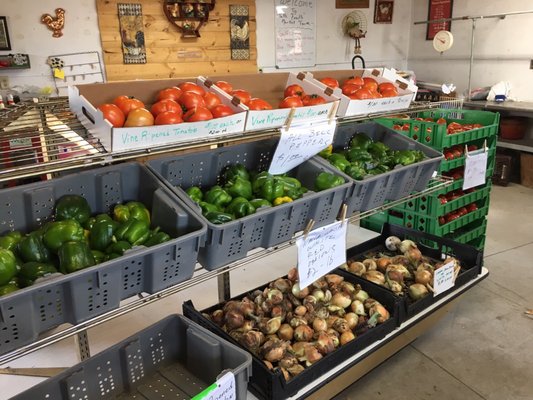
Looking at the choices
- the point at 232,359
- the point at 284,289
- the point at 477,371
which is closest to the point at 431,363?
the point at 477,371

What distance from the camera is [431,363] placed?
2.19 metres

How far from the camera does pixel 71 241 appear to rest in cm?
115

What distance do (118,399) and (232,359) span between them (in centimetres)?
38

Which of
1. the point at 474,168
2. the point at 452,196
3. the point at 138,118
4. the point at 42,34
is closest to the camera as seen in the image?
the point at 138,118

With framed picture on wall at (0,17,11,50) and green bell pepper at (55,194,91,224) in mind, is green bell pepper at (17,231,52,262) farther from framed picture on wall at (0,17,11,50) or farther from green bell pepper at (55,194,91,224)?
framed picture on wall at (0,17,11,50)

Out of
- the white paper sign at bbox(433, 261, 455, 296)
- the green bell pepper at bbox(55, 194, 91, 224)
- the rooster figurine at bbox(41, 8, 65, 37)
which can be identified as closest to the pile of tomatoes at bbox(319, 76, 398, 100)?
the white paper sign at bbox(433, 261, 455, 296)

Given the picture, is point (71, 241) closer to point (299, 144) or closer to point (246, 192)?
point (246, 192)

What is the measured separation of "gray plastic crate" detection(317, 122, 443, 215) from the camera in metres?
1.71

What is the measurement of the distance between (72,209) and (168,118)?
0.39m

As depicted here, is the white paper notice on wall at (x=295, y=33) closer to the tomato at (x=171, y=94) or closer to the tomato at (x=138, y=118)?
the tomato at (x=171, y=94)

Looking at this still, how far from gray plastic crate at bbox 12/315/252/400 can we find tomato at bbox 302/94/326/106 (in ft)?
3.03

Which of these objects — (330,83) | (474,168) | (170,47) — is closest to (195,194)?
(330,83)

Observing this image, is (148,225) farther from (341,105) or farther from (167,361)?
(341,105)

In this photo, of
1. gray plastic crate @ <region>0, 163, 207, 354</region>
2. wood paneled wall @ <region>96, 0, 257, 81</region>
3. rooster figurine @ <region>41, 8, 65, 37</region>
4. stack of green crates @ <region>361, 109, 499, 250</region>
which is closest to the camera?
gray plastic crate @ <region>0, 163, 207, 354</region>
